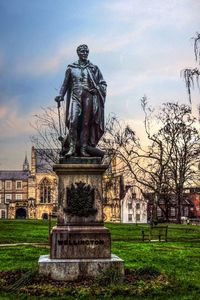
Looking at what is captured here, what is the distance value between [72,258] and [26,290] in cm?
150

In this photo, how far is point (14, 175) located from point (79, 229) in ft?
395

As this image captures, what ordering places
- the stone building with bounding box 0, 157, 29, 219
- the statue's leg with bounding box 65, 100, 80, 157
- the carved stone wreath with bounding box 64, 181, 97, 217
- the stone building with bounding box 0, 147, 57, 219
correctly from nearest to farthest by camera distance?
the carved stone wreath with bounding box 64, 181, 97, 217 → the statue's leg with bounding box 65, 100, 80, 157 → the stone building with bounding box 0, 147, 57, 219 → the stone building with bounding box 0, 157, 29, 219

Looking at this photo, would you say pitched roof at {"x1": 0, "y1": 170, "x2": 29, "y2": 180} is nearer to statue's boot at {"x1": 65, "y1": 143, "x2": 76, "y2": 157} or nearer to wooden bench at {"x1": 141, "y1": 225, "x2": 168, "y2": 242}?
wooden bench at {"x1": 141, "y1": 225, "x2": 168, "y2": 242}

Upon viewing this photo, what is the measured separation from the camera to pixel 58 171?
36.8 feet

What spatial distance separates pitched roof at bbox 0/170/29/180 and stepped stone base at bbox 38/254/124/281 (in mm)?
118936

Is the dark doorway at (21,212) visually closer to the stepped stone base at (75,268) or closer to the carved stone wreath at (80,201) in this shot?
the carved stone wreath at (80,201)

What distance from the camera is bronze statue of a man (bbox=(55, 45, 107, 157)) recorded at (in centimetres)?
1176

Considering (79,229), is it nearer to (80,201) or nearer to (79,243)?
(79,243)

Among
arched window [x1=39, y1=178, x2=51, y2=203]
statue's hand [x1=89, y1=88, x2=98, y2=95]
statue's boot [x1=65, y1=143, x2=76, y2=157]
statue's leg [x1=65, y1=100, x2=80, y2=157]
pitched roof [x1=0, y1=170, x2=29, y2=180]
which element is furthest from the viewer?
pitched roof [x1=0, y1=170, x2=29, y2=180]

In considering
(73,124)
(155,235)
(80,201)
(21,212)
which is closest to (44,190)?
(21,212)

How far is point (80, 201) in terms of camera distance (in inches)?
438

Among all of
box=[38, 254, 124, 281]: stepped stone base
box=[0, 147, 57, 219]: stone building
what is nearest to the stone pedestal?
box=[38, 254, 124, 281]: stepped stone base

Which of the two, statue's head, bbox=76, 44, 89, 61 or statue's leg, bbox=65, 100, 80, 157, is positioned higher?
statue's head, bbox=76, 44, 89, 61

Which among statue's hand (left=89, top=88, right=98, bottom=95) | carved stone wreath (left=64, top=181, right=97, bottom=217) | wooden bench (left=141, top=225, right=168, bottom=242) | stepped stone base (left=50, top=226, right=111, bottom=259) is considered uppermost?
statue's hand (left=89, top=88, right=98, bottom=95)
